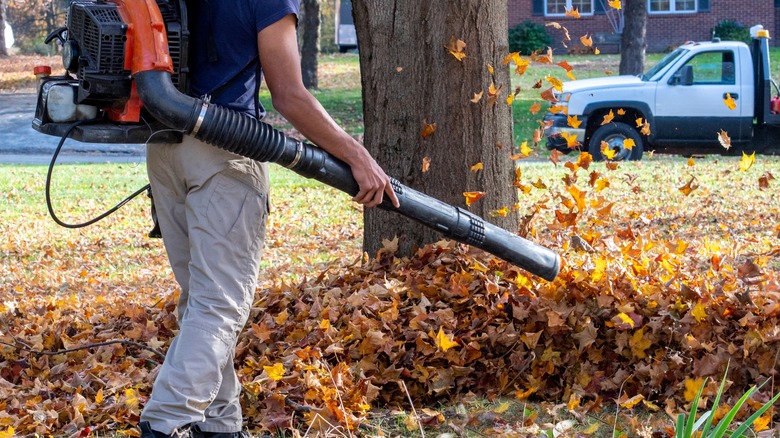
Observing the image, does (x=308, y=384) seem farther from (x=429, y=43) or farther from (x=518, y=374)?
(x=429, y=43)

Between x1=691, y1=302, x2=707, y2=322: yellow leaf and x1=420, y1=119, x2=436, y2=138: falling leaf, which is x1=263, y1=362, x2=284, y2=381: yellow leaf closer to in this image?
x1=420, y1=119, x2=436, y2=138: falling leaf

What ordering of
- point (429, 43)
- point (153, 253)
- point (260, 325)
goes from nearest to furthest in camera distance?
point (260, 325), point (429, 43), point (153, 253)

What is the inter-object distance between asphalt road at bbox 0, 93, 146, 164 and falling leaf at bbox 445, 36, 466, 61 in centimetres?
1125

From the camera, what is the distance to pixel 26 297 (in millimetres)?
6879

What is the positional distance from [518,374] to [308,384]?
3.19ft

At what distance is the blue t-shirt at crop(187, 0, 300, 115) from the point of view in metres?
3.29

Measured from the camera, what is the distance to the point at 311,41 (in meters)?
26.6

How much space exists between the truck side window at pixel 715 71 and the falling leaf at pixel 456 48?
39.5ft

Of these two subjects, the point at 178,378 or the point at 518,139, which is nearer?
the point at 178,378

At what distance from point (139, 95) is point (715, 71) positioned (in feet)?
47.8

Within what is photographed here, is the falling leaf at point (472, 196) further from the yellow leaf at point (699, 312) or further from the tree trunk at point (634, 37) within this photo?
the tree trunk at point (634, 37)

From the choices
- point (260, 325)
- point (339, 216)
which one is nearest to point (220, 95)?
point (260, 325)

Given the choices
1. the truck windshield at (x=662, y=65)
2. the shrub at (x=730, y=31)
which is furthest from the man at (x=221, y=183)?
the shrub at (x=730, y=31)

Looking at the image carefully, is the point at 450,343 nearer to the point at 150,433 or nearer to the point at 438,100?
the point at 150,433
